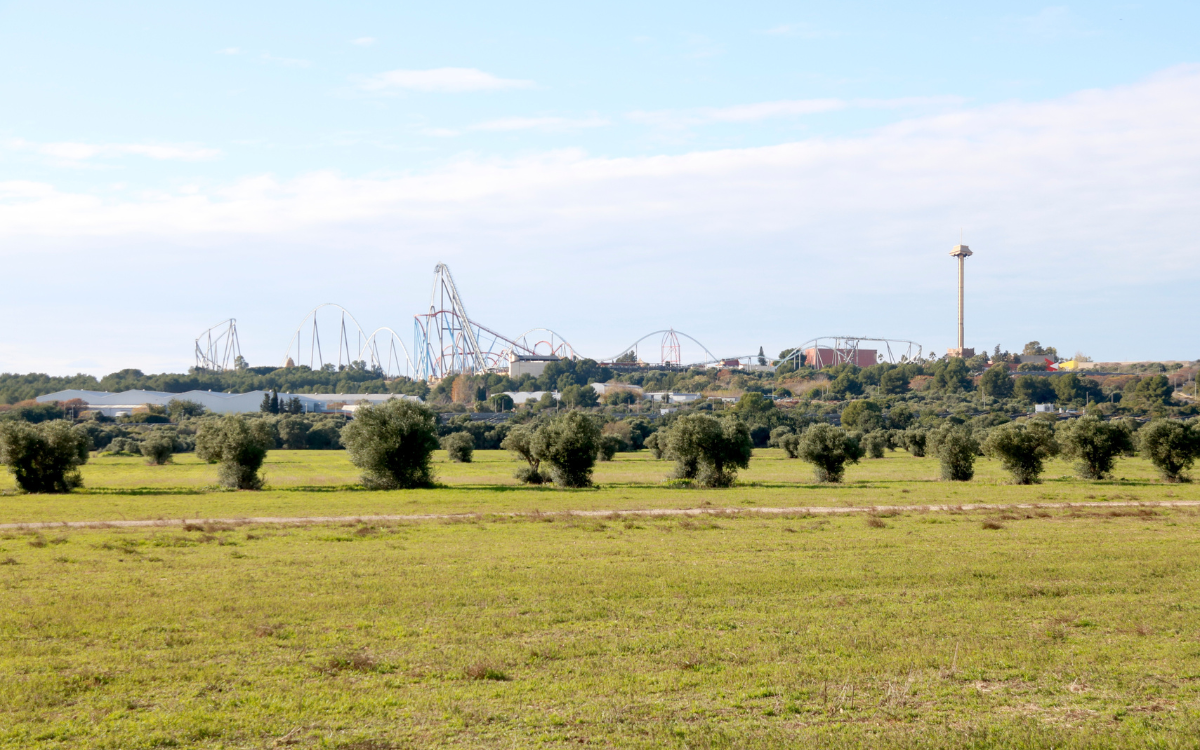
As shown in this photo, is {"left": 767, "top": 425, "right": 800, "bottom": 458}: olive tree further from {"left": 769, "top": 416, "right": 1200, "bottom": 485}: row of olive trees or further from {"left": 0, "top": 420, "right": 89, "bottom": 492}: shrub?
{"left": 0, "top": 420, "right": 89, "bottom": 492}: shrub

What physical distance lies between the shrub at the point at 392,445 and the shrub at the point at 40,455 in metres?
14.8

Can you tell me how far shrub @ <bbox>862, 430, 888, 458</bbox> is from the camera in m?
90.2

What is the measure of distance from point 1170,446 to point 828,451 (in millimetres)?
20111

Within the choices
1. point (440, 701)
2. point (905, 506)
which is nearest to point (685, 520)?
point (905, 506)

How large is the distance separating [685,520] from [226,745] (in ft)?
79.3

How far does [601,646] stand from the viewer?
1334cm

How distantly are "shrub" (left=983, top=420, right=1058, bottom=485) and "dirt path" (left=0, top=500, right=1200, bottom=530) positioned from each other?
13408 mm

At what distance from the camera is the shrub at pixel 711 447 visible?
53.3 meters

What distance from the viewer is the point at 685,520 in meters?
32.2

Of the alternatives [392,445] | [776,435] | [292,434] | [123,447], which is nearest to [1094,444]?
[392,445]

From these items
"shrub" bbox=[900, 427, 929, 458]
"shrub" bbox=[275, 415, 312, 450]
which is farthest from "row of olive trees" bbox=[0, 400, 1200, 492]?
"shrub" bbox=[275, 415, 312, 450]

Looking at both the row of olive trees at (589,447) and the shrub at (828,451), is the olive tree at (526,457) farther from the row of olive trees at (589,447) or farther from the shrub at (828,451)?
the shrub at (828,451)

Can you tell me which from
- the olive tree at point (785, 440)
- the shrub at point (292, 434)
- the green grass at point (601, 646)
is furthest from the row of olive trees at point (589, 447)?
the shrub at point (292, 434)

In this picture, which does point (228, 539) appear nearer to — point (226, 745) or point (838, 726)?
point (226, 745)
